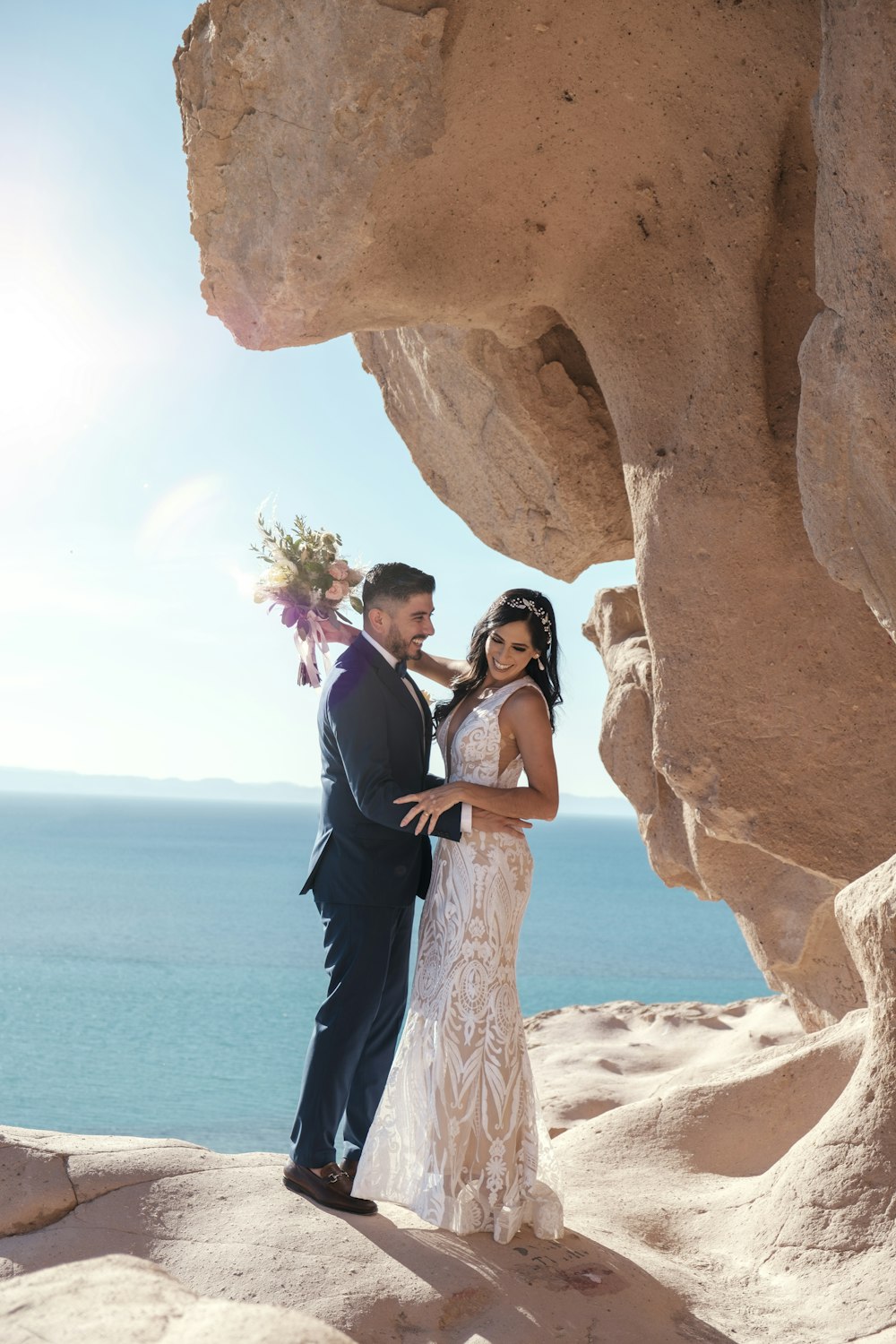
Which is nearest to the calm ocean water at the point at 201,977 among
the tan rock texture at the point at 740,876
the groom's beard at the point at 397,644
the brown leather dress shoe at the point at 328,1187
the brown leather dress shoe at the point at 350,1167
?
the tan rock texture at the point at 740,876

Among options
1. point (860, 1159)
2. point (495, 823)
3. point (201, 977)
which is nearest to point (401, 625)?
point (495, 823)

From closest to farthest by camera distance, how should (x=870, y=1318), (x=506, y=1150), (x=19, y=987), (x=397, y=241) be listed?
(x=870, y=1318)
(x=506, y=1150)
(x=397, y=241)
(x=19, y=987)

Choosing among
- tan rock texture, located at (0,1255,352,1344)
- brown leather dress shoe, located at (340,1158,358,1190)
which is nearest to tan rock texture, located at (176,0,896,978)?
brown leather dress shoe, located at (340,1158,358,1190)

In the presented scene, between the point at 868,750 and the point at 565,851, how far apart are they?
4137 inches

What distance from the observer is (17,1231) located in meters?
3.42

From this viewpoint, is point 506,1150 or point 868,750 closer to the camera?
point 506,1150

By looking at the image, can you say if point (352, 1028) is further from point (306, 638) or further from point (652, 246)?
point (652, 246)

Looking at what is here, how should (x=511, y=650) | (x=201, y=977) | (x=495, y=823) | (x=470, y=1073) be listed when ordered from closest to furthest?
(x=470, y=1073), (x=495, y=823), (x=511, y=650), (x=201, y=977)

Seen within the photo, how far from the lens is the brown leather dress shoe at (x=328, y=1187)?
3.59 metres

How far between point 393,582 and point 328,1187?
1985 mm

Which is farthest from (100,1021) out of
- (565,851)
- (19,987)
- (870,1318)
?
(565,851)

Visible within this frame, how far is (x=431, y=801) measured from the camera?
3.72 meters

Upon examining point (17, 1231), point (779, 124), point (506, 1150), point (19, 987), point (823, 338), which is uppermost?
point (779, 124)

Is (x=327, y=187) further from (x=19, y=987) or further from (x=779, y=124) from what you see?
(x=19, y=987)
